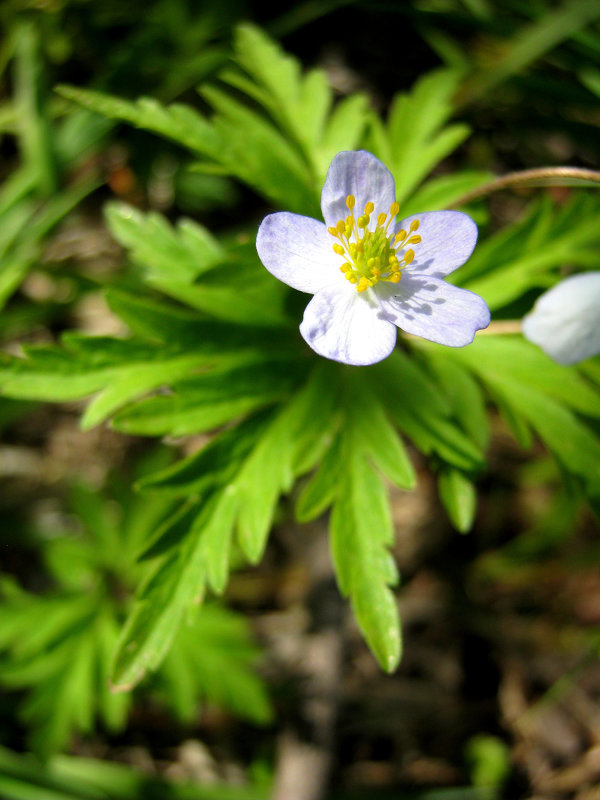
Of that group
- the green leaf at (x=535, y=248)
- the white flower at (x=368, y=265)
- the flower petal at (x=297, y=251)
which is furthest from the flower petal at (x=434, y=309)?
the green leaf at (x=535, y=248)

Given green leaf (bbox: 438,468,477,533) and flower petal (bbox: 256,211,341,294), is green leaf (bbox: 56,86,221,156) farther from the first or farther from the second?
green leaf (bbox: 438,468,477,533)

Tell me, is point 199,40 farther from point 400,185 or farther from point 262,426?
point 262,426

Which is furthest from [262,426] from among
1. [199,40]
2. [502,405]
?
[199,40]

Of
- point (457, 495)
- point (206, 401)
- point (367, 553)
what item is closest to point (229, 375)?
point (206, 401)

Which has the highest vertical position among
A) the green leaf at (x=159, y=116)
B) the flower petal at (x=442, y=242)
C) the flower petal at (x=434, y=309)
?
the green leaf at (x=159, y=116)

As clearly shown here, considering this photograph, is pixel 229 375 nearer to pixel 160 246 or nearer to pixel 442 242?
pixel 160 246

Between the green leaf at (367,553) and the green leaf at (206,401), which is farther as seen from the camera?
the green leaf at (206,401)

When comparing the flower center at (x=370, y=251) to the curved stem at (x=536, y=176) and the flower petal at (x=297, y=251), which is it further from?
the curved stem at (x=536, y=176)
